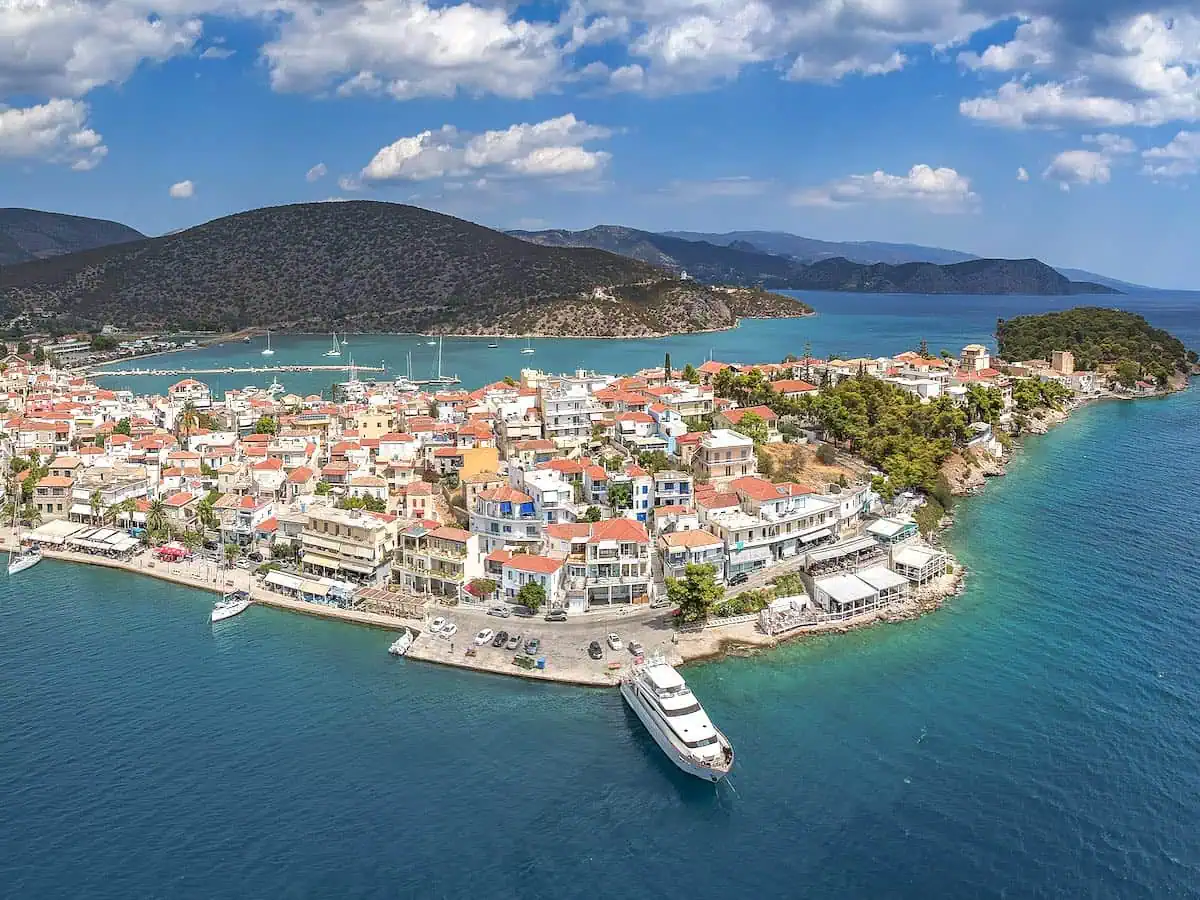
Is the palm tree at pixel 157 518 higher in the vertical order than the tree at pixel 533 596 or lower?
higher

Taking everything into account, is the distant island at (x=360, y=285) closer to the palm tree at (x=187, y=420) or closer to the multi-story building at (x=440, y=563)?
the palm tree at (x=187, y=420)

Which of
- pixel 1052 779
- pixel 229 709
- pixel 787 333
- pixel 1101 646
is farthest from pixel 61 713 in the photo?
pixel 787 333

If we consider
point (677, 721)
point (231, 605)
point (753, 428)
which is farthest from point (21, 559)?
point (753, 428)

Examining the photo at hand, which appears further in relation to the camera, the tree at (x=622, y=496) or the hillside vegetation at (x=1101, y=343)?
the hillside vegetation at (x=1101, y=343)

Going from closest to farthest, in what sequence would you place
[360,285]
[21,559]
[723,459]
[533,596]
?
[533,596], [21,559], [723,459], [360,285]

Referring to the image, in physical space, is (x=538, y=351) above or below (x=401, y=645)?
above

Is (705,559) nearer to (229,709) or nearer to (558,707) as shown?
(558,707)

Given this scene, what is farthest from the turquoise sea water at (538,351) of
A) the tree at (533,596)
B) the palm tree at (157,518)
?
the tree at (533,596)

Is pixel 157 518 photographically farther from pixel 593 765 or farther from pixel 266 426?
pixel 593 765
